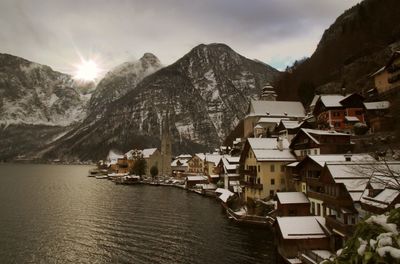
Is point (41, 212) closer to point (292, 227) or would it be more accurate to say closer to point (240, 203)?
point (240, 203)

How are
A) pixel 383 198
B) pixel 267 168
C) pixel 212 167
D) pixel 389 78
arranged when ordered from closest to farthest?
pixel 383 198
pixel 267 168
pixel 389 78
pixel 212 167

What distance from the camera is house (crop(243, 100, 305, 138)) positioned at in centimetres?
12075

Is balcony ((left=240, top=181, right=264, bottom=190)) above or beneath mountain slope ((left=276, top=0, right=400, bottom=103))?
beneath

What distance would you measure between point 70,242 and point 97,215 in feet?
70.4

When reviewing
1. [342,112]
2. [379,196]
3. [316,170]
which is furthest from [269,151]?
[379,196]

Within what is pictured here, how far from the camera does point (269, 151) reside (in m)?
66.9

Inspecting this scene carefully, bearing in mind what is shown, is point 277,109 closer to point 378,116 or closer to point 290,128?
point 290,128

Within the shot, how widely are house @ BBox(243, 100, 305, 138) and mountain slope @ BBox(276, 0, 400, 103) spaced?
5797 mm

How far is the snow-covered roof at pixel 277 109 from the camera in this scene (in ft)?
403

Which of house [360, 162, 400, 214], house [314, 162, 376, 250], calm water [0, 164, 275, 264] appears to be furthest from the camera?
calm water [0, 164, 275, 264]

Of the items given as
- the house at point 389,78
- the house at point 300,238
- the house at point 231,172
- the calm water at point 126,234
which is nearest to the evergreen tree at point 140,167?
the house at point 231,172

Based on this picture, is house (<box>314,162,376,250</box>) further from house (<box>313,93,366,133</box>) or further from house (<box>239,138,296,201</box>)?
house (<box>313,93,366,133</box>)

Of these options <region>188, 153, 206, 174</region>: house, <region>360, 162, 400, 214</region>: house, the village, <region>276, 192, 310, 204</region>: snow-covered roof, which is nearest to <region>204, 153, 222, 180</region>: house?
the village

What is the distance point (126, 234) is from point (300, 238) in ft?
98.9
